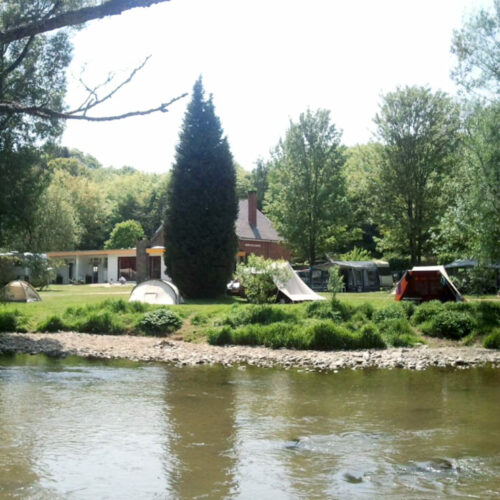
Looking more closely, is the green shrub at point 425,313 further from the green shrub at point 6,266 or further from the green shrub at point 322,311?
the green shrub at point 6,266

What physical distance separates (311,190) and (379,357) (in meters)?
24.1

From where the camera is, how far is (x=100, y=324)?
21.8m

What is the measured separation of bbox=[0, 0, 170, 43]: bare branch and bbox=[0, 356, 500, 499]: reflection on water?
467cm

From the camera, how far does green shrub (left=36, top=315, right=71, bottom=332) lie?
21.8 metres

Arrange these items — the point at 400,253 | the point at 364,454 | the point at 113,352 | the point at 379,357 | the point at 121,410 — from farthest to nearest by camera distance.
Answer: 1. the point at 400,253
2. the point at 113,352
3. the point at 379,357
4. the point at 121,410
5. the point at 364,454

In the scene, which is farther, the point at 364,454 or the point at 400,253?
the point at 400,253

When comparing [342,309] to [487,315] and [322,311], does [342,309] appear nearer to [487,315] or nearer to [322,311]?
[322,311]

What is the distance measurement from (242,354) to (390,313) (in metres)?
5.62

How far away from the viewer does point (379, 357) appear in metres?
16.8

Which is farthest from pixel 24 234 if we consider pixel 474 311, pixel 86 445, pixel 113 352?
pixel 474 311

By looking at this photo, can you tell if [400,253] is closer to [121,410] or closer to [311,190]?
[311,190]

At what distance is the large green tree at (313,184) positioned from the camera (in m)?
39.7

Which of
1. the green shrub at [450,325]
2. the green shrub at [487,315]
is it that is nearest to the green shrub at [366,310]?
the green shrub at [450,325]

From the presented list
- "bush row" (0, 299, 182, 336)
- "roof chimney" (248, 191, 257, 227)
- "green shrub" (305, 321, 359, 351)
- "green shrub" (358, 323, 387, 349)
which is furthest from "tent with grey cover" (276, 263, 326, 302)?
"roof chimney" (248, 191, 257, 227)
